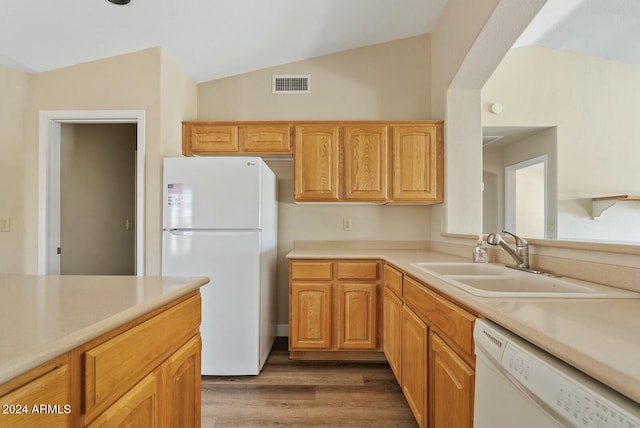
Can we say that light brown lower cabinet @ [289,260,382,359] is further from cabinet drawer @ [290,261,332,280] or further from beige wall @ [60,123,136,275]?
beige wall @ [60,123,136,275]

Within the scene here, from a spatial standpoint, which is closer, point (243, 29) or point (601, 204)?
point (243, 29)

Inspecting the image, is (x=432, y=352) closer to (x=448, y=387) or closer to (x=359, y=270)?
(x=448, y=387)

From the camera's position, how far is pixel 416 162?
8.73 feet

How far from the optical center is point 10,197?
226 cm

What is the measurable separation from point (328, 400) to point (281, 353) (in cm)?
79

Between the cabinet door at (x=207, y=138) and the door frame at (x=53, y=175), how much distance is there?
0.42 m

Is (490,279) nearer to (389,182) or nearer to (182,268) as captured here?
(389,182)

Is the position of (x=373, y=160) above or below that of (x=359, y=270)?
above

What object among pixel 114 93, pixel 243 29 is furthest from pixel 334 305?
pixel 114 93

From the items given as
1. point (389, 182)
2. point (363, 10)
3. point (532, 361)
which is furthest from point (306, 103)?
point (532, 361)

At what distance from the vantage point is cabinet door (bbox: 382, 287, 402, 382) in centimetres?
189

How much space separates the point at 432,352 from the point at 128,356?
1.19 m

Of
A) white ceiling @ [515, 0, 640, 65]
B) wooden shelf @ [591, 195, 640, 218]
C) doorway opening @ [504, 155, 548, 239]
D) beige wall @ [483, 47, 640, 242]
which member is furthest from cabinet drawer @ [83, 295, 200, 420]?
doorway opening @ [504, 155, 548, 239]

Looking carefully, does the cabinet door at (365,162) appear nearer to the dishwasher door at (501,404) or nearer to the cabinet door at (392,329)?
the cabinet door at (392,329)
